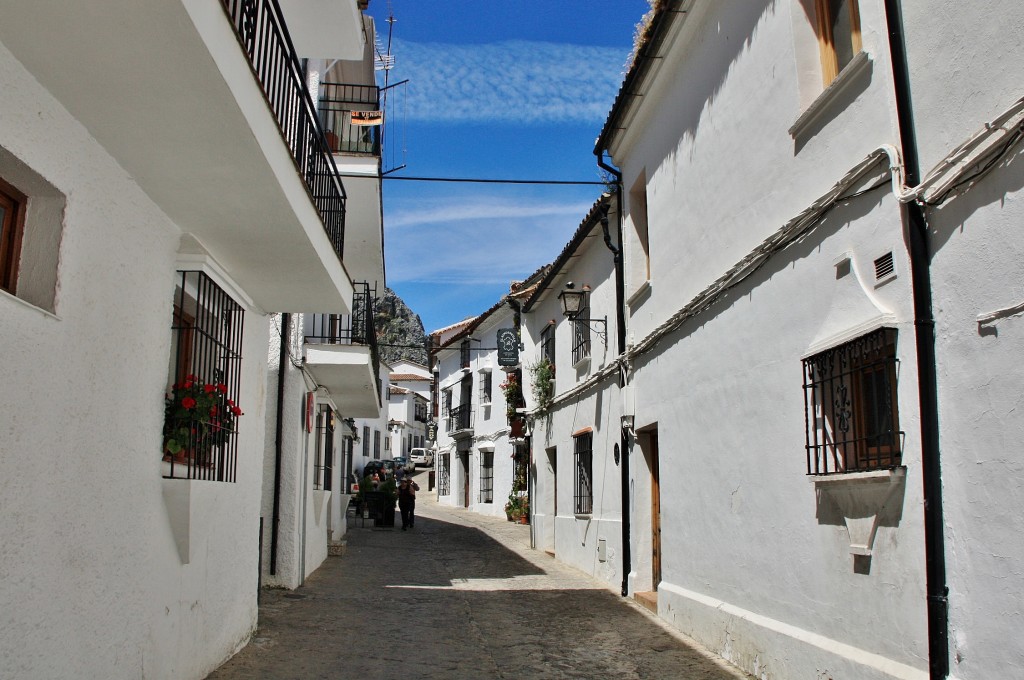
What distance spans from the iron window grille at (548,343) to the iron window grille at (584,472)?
9.31 ft

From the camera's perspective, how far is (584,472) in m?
13.7

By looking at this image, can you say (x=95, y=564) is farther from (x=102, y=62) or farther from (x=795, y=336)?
(x=795, y=336)

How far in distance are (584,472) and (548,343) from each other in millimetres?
4039

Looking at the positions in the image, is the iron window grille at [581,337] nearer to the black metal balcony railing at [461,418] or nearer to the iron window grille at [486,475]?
the iron window grille at [486,475]

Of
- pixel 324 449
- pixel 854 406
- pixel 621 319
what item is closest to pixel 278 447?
pixel 324 449

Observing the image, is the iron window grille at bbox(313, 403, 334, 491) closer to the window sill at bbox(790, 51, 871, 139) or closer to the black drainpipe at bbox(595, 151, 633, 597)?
the black drainpipe at bbox(595, 151, 633, 597)

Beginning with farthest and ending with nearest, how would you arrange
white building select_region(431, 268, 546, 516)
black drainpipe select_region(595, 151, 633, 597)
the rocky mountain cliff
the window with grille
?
the rocky mountain cliff, the window with grille, white building select_region(431, 268, 546, 516), black drainpipe select_region(595, 151, 633, 597)

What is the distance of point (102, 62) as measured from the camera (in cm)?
365

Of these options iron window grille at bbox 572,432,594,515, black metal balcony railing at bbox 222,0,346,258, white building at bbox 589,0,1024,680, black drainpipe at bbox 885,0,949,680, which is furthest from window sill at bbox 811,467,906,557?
iron window grille at bbox 572,432,594,515

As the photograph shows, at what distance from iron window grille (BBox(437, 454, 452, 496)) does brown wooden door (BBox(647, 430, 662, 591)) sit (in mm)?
26402

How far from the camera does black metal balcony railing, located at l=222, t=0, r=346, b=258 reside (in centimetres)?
495

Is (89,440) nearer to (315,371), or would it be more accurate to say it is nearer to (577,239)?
(315,371)

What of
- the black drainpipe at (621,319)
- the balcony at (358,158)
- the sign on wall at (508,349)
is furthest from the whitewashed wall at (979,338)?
the sign on wall at (508,349)

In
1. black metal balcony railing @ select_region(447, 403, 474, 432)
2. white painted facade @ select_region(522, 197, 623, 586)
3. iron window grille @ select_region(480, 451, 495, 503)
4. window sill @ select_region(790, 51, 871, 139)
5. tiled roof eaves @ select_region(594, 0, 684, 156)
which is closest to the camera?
window sill @ select_region(790, 51, 871, 139)
